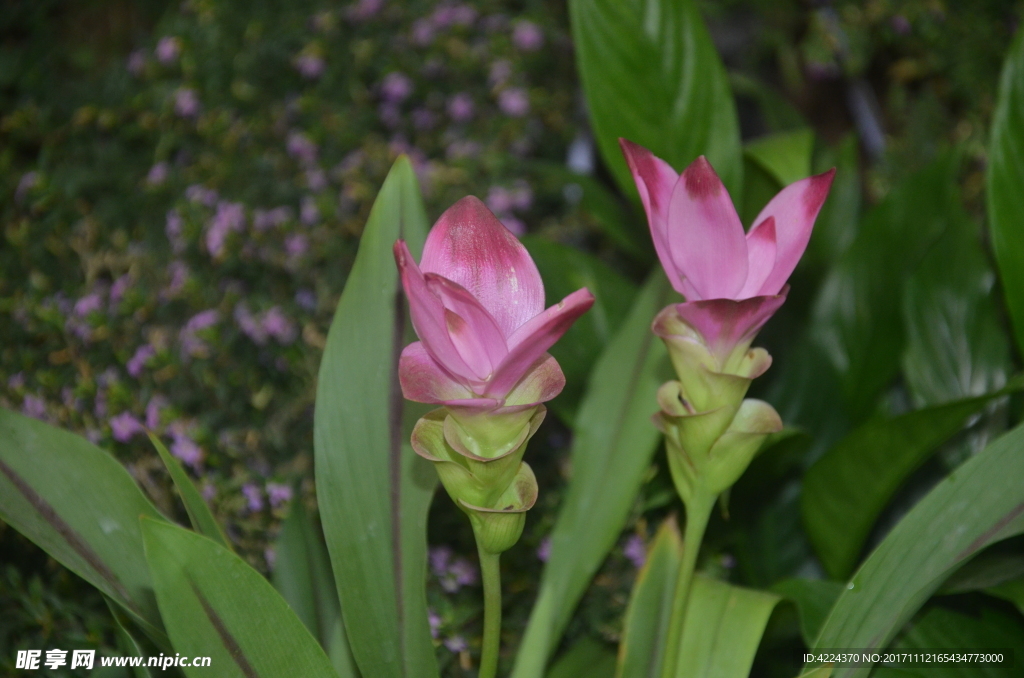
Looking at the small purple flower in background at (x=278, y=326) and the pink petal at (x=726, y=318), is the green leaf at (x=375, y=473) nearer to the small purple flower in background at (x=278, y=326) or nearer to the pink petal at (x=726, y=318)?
the pink petal at (x=726, y=318)

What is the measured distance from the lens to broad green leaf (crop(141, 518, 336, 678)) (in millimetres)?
379

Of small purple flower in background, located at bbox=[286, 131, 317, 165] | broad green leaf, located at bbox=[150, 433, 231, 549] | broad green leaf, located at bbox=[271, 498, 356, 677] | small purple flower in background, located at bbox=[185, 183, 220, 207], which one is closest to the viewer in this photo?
broad green leaf, located at bbox=[150, 433, 231, 549]

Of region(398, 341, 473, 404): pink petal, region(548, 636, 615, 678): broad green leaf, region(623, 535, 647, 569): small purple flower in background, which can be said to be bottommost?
region(548, 636, 615, 678): broad green leaf

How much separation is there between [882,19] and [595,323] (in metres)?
0.89

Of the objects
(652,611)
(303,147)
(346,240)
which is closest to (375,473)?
(652,611)

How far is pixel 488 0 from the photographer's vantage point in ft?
3.76

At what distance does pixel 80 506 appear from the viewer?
0.46m

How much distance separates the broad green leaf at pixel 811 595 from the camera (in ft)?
1.89

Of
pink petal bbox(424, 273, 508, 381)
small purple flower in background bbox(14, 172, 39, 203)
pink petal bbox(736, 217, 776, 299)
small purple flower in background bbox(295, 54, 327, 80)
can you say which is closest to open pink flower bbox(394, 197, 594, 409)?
pink petal bbox(424, 273, 508, 381)

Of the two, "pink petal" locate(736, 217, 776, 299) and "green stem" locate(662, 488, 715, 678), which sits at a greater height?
"pink petal" locate(736, 217, 776, 299)

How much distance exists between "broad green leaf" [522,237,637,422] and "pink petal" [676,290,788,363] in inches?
12.8

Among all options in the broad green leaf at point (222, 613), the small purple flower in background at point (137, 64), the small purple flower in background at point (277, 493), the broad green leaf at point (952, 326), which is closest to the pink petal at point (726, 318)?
the broad green leaf at point (222, 613)

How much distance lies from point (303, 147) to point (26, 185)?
1.02 ft

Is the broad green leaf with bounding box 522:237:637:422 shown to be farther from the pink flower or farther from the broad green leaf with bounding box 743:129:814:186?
the pink flower
